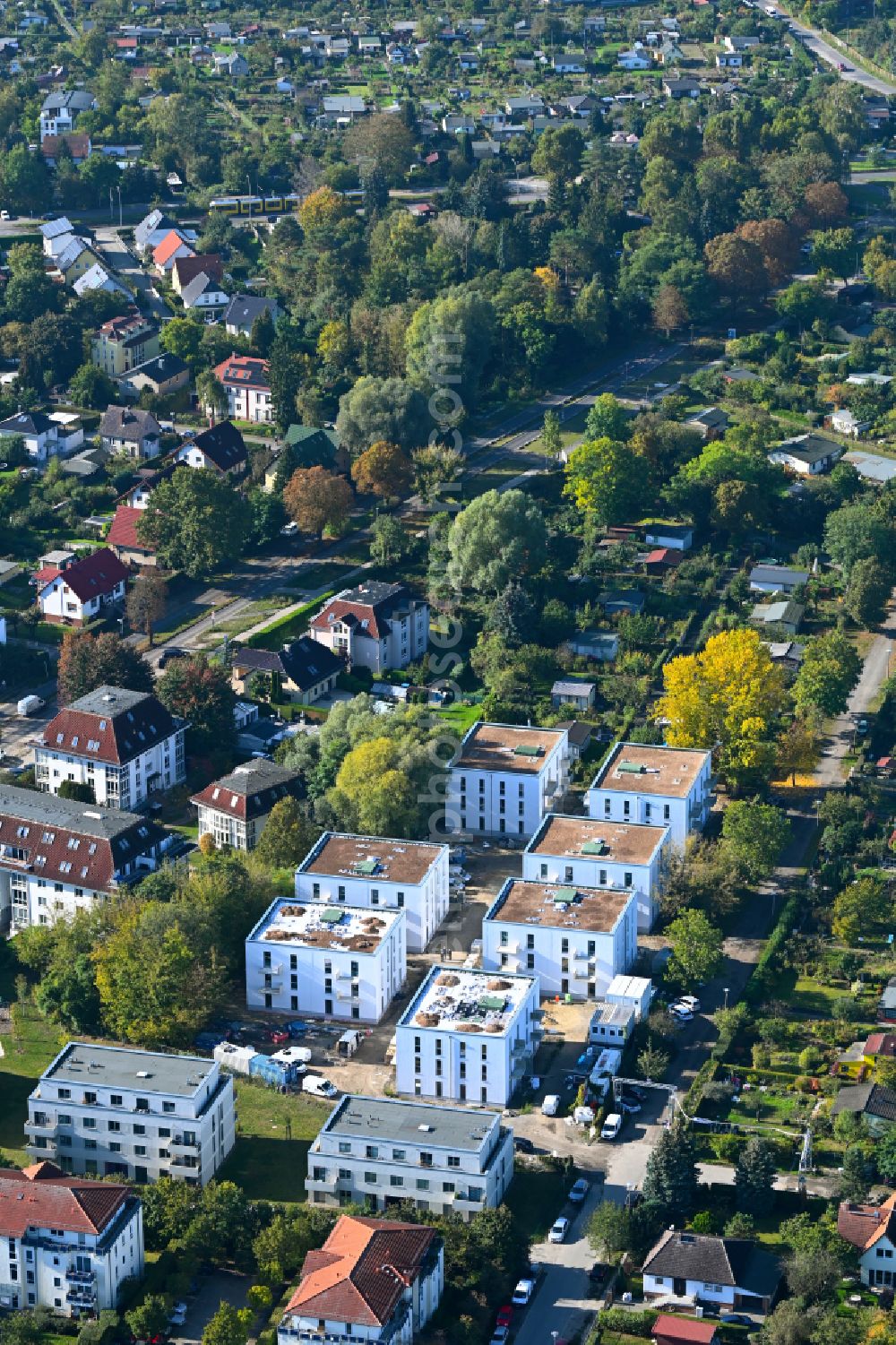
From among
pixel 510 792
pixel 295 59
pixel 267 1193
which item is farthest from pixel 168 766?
pixel 295 59

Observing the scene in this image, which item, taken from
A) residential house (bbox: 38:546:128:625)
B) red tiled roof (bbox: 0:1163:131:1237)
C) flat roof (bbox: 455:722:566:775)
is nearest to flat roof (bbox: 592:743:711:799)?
flat roof (bbox: 455:722:566:775)

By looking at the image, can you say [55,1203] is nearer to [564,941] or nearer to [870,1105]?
[564,941]

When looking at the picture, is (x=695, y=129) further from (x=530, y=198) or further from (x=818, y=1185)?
(x=818, y=1185)

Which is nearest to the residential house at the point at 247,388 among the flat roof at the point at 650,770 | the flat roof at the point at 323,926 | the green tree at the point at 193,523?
the green tree at the point at 193,523

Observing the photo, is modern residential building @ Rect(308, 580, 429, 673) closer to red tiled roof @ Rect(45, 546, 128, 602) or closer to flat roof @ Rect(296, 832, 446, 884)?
red tiled roof @ Rect(45, 546, 128, 602)

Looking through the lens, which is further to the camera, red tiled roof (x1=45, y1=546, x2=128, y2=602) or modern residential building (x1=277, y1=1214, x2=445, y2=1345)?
red tiled roof (x1=45, y1=546, x2=128, y2=602)
